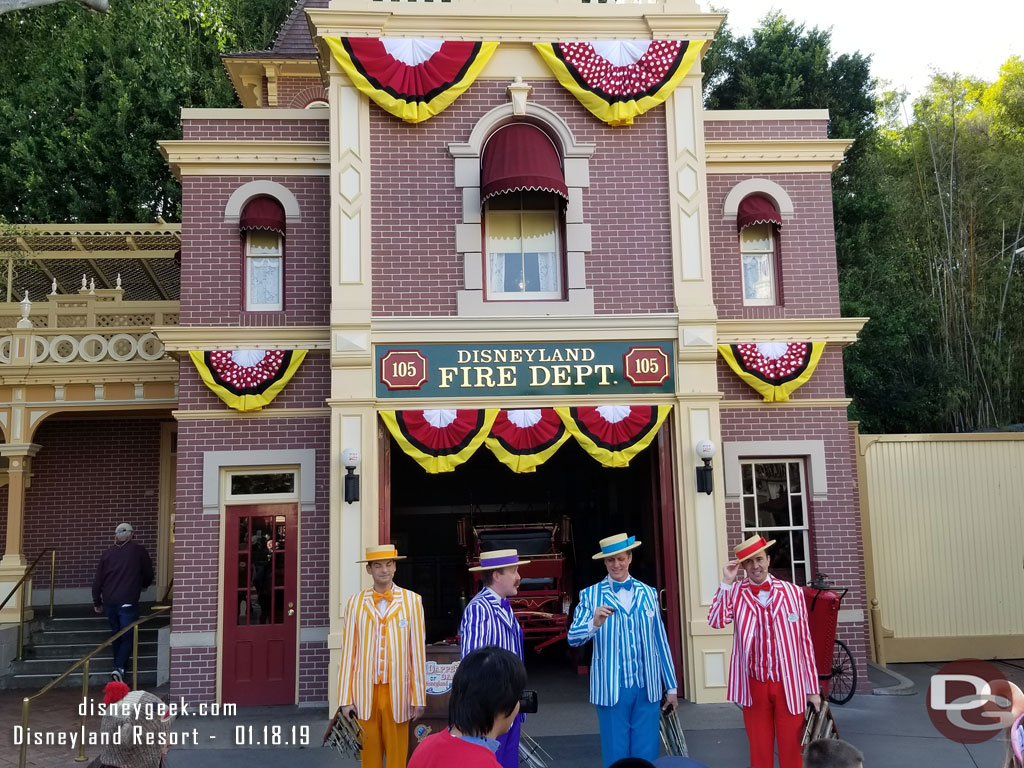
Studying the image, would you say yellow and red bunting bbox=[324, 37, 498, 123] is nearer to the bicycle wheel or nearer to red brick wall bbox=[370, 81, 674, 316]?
red brick wall bbox=[370, 81, 674, 316]

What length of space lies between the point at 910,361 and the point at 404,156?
17087 mm

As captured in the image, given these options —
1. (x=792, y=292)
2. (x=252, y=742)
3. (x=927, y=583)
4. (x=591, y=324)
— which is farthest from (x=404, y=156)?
(x=927, y=583)

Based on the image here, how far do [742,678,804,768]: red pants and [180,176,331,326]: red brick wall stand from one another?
6882 millimetres

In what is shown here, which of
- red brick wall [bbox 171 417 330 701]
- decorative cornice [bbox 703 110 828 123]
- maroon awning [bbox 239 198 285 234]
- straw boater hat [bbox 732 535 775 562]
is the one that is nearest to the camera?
straw boater hat [bbox 732 535 775 562]

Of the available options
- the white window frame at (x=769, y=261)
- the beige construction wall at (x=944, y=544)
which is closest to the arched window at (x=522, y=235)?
the white window frame at (x=769, y=261)

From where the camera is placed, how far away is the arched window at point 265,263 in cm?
1122

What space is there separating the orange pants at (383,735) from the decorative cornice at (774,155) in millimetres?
8052

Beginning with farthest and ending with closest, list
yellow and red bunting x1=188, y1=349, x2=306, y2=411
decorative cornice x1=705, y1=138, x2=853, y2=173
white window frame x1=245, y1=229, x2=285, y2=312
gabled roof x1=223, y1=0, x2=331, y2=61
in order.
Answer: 1. gabled roof x1=223, y1=0, x2=331, y2=61
2. decorative cornice x1=705, y1=138, x2=853, y2=173
3. white window frame x1=245, y1=229, x2=285, y2=312
4. yellow and red bunting x1=188, y1=349, x2=306, y2=411

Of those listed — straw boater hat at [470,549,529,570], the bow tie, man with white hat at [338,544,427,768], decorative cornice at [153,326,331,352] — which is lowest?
man with white hat at [338,544,427,768]

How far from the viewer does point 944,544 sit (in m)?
12.6

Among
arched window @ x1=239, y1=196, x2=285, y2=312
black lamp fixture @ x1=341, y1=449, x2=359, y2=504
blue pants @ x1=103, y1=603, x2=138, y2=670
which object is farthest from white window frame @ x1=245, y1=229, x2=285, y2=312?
blue pants @ x1=103, y1=603, x2=138, y2=670

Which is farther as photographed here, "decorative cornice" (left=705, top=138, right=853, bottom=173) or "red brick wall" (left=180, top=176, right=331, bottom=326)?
"decorative cornice" (left=705, top=138, right=853, bottom=173)

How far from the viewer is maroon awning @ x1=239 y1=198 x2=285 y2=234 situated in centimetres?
1098

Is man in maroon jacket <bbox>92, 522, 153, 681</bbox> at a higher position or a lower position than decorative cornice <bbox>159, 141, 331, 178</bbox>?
lower
